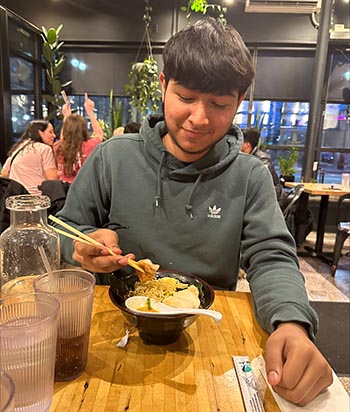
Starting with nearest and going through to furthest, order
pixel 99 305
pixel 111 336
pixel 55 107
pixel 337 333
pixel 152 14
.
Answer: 1. pixel 111 336
2. pixel 99 305
3. pixel 337 333
4. pixel 152 14
5. pixel 55 107

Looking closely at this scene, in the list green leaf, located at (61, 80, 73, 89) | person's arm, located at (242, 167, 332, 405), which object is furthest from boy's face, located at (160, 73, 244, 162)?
green leaf, located at (61, 80, 73, 89)

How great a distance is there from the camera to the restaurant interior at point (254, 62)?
17.1 feet

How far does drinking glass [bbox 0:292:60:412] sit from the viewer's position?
20.8 inches

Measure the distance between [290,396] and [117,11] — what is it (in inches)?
241

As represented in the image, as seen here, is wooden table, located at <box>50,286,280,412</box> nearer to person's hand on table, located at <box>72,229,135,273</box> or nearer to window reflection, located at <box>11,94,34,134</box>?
person's hand on table, located at <box>72,229,135,273</box>

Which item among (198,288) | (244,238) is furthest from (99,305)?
(244,238)

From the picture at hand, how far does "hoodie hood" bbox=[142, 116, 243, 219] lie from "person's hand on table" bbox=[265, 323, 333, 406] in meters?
0.55

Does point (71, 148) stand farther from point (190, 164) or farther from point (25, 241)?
point (25, 241)

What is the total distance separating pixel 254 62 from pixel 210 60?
15.8ft

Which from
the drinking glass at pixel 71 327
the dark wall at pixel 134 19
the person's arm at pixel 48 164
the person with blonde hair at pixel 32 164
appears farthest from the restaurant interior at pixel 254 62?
the drinking glass at pixel 71 327

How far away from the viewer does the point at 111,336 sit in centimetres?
85

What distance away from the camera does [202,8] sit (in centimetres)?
492

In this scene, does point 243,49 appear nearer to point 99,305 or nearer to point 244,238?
point 244,238

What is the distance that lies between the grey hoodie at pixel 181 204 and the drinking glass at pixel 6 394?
713 millimetres
